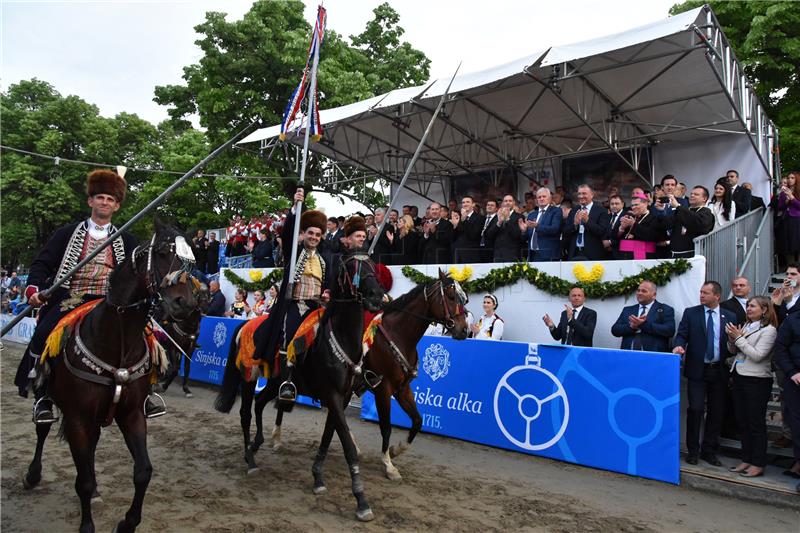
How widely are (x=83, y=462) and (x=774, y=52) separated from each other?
22128 millimetres

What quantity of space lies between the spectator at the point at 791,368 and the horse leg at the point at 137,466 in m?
6.20

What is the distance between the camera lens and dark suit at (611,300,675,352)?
6.67 m

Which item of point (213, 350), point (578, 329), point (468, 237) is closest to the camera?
point (578, 329)

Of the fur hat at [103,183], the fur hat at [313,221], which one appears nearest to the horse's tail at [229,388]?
the fur hat at [313,221]

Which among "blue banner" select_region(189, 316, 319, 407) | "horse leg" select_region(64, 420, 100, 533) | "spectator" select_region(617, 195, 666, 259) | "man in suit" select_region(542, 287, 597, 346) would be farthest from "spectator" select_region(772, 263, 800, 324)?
"blue banner" select_region(189, 316, 319, 407)

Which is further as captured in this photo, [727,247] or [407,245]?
[407,245]

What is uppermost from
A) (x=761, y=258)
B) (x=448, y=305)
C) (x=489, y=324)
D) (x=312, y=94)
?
(x=312, y=94)

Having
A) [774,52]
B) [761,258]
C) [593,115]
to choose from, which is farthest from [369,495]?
[774,52]

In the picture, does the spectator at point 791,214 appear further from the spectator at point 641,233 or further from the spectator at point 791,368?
the spectator at point 791,368

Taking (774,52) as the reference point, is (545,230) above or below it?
below

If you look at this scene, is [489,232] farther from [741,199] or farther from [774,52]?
[774,52]

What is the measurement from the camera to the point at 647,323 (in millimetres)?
6785

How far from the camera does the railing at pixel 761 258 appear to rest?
8656 mm

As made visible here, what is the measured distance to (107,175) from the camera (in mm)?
4527
